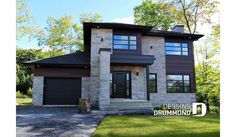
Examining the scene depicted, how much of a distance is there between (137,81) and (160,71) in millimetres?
2023

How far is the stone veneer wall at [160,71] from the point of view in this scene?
14.9 m

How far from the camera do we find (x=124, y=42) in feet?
46.6

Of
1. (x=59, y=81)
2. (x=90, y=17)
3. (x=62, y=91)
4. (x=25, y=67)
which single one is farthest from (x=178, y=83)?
(x=25, y=67)

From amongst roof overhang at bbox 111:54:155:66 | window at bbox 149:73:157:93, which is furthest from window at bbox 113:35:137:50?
window at bbox 149:73:157:93

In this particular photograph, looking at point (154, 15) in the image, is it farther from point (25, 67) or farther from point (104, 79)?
point (104, 79)

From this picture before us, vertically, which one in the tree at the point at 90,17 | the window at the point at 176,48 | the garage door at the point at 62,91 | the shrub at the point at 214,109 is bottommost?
the shrub at the point at 214,109

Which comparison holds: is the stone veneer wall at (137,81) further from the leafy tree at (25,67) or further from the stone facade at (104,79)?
the leafy tree at (25,67)

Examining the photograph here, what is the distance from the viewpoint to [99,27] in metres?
13.7

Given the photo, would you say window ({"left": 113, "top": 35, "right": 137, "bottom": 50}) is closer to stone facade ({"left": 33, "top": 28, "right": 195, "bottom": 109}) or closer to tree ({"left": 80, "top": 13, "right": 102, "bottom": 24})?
stone facade ({"left": 33, "top": 28, "right": 195, "bottom": 109})

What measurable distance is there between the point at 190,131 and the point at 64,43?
22.8 meters

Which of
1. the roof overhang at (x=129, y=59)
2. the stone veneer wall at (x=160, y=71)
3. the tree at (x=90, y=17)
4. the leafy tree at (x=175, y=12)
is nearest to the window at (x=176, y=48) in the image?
the stone veneer wall at (x=160, y=71)

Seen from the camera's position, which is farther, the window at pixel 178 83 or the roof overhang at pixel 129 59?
the window at pixel 178 83
